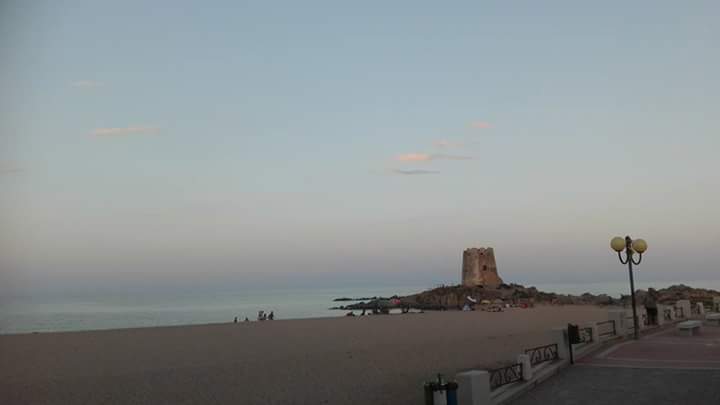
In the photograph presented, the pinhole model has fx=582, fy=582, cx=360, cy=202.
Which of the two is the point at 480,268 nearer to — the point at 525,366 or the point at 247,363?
the point at 247,363

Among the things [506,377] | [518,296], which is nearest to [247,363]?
[506,377]

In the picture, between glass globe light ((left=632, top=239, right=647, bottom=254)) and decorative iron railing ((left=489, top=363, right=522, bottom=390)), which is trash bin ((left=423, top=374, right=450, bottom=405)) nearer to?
decorative iron railing ((left=489, top=363, right=522, bottom=390))

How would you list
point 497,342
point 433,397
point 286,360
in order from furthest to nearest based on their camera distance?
point 497,342 → point 286,360 → point 433,397

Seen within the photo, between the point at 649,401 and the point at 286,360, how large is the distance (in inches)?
477

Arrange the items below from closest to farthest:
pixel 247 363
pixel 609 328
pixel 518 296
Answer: pixel 247 363
pixel 609 328
pixel 518 296

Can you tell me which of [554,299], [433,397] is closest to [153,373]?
[433,397]

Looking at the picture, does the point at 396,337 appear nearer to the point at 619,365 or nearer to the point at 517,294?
the point at 619,365

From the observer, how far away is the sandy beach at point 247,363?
44.9 feet

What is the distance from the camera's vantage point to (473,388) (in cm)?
983

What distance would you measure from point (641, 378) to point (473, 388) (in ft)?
15.5

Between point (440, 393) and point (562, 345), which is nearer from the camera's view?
point (440, 393)

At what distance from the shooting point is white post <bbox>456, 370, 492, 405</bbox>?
32.3 feet

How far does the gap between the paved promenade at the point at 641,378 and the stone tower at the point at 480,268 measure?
222ft

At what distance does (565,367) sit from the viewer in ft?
46.3
